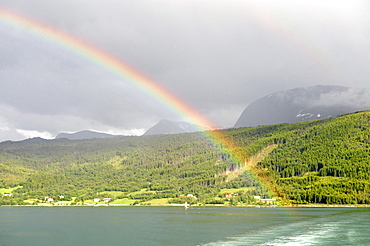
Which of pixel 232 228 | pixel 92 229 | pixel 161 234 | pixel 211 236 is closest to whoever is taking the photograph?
pixel 211 236

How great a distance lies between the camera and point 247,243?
318 ft

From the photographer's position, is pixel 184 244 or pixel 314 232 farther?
pixel 314 232

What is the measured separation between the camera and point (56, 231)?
13838cm

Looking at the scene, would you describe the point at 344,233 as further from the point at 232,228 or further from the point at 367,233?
the point at 232,228

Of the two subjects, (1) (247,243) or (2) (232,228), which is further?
(2) (232,228)

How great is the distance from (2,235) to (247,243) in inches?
2998

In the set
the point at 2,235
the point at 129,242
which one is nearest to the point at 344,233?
the point at 129,242

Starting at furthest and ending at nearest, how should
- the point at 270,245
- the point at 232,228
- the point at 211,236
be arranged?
the point at 232,228 < the point at 211,236 < the point at 270,245

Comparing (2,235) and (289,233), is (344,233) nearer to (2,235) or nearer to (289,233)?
(289,233)

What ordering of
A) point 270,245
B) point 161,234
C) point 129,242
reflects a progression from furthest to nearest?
point 161,234
point 129,242
point 270,245

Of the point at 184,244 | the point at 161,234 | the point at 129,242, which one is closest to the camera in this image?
the point at 184,244

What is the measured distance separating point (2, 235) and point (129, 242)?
1832 inches

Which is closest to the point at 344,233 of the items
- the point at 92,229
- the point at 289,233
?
the point at 289,233

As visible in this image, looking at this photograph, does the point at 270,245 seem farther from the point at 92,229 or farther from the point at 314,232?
the point at 92,229
